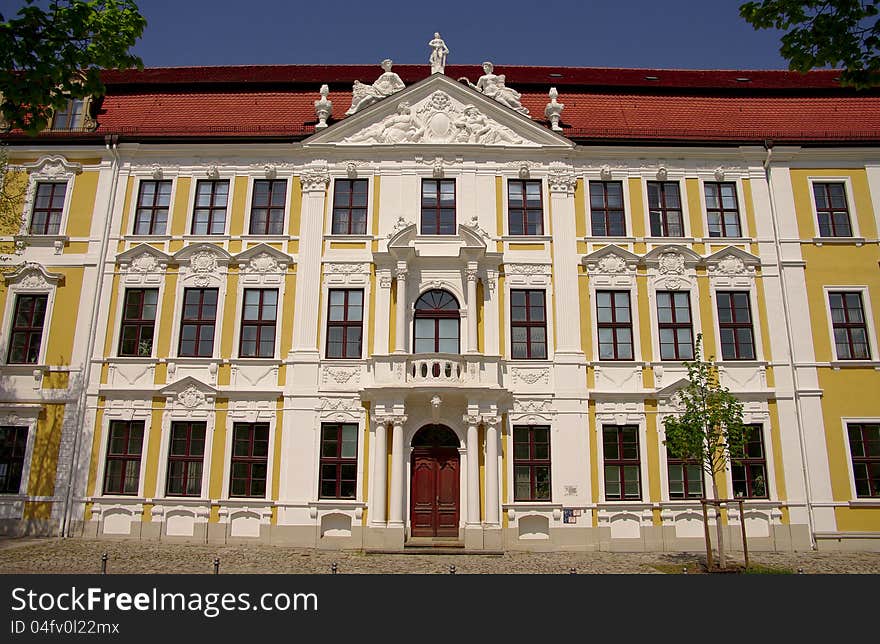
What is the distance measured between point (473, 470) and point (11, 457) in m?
13.6

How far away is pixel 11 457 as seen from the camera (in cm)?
1944

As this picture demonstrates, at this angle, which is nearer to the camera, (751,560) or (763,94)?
(751,560)

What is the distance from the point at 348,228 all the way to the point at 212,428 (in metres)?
7.36

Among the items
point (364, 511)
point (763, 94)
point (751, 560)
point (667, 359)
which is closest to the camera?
point (751, 560)

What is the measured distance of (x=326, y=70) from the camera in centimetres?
2484

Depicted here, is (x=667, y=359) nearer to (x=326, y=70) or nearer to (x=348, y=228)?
(x=348, y=228)

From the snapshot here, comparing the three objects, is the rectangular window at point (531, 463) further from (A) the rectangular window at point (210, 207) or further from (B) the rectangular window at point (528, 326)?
(A) the rectangular window at point (210, 207)

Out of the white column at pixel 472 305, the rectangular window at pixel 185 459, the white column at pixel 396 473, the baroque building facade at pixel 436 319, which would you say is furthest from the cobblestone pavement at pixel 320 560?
the white column at pixel 472 305

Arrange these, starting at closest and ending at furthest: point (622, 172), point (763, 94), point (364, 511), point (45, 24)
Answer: point (45, 24) → point (364, 511) → point (622, 172) → point (763, 94)

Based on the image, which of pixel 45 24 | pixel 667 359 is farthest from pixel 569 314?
pixel 45 24

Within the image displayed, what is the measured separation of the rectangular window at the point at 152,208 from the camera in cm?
2123

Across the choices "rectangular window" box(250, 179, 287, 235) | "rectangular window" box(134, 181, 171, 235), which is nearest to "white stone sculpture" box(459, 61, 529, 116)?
"rectangular window" box(250, 179, 287, 235)

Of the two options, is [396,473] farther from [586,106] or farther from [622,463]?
[586,106]

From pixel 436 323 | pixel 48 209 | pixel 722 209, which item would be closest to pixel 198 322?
pixel 48 209
